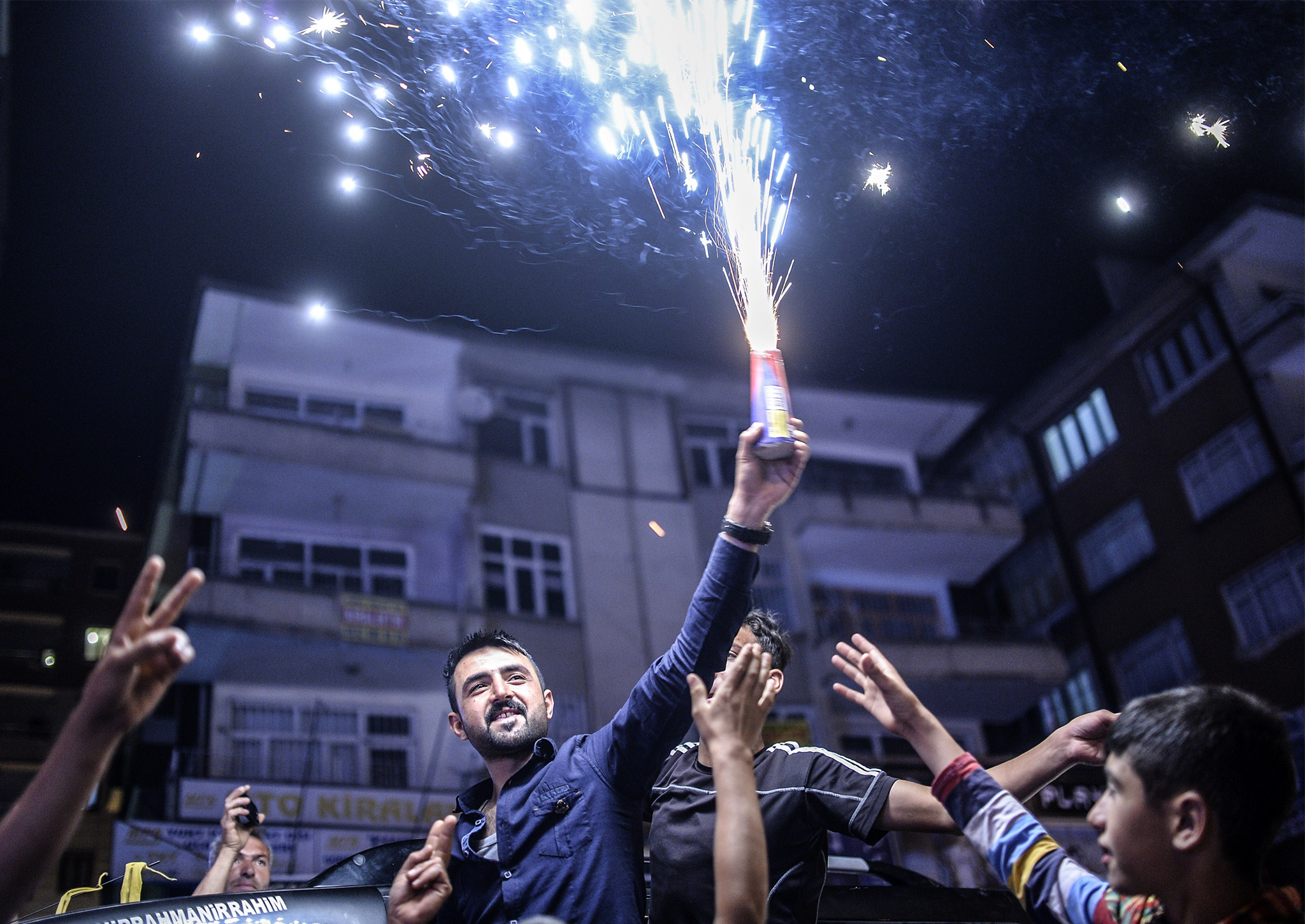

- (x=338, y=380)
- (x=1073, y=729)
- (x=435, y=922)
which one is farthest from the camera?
(x=338, y=380)

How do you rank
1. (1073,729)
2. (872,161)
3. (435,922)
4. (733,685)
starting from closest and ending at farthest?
(733,685) < (1073,729) < (435,922) < (872,161)

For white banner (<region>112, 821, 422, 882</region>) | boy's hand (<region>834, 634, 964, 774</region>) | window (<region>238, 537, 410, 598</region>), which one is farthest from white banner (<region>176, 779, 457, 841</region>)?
boy's hand (<region>834, 634, 964, 774</region>)

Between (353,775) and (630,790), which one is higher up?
(353,775)

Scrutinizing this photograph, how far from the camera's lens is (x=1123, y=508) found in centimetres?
2514

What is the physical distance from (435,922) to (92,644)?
120 ft

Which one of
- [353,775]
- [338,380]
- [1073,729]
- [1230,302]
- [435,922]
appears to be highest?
[338,380]

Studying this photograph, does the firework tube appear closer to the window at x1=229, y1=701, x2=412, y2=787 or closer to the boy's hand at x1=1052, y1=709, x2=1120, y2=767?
the boy's hand at x1=1052, y1=709, x2=1120, y2=767

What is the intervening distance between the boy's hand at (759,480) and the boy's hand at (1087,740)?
1.25 meters

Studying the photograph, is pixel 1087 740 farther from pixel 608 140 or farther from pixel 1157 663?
pixel 1157 663

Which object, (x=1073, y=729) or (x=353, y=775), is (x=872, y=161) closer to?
(x=1073, y=729)

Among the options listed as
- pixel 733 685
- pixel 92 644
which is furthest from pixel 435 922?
pixel 92 644

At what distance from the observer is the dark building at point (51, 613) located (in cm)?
3481

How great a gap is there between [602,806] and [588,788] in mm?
92

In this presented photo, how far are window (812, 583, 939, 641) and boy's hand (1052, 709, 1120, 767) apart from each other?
20.3 meters
